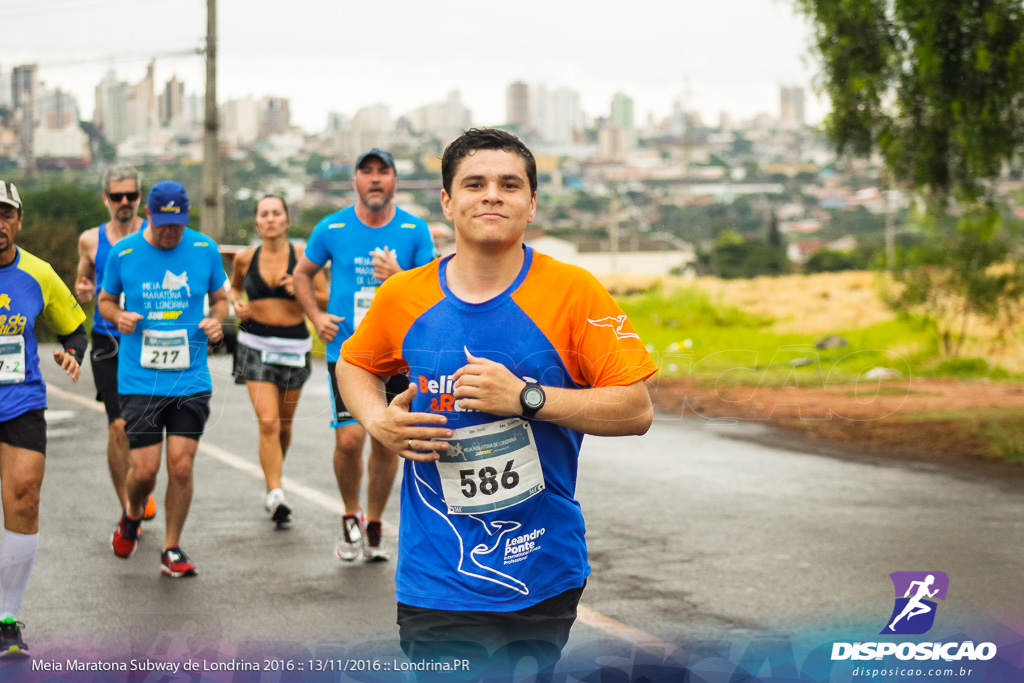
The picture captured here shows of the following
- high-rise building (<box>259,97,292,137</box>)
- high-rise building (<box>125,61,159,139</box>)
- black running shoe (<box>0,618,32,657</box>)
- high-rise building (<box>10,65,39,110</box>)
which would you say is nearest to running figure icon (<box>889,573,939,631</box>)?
black running shoe (<box>0,618,32,657</box>)

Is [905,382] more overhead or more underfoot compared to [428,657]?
more underfoot

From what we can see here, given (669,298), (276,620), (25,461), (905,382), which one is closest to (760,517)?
(276,620)

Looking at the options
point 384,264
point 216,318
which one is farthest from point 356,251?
point 216,318

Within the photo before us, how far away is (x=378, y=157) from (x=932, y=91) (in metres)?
5.08

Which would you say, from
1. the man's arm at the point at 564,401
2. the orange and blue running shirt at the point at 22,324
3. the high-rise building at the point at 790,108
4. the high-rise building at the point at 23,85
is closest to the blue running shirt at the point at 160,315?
the orange and blue running shirt at the point at 22,324

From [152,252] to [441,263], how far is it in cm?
371

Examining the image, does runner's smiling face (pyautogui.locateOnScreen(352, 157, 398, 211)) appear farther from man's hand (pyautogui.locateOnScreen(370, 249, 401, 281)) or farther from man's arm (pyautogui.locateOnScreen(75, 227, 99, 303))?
man's arm (pyautogui.locateOnScreen(75, 227, 99, 303))

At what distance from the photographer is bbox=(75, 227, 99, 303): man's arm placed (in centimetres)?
747

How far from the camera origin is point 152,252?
6.63 meters

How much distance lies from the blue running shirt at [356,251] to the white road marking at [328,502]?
5.24 feet

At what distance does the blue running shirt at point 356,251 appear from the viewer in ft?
22.8

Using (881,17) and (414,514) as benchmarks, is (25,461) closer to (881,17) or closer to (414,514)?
(414,514)

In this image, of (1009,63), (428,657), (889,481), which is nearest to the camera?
(428,657)

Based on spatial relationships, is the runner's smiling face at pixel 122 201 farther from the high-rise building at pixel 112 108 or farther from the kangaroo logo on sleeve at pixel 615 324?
the high-rise building at pixel 112 108
